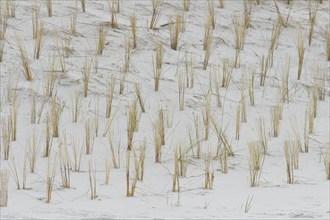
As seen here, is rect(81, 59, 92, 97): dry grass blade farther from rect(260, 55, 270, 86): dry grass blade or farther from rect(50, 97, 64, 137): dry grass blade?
rect(260, 55, 270, 86): dry grass blade

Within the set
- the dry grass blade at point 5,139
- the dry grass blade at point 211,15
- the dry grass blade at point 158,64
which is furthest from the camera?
the dry grass blade at point 211,15

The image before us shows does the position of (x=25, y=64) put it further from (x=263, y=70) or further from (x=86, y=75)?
(x=263, y=70)

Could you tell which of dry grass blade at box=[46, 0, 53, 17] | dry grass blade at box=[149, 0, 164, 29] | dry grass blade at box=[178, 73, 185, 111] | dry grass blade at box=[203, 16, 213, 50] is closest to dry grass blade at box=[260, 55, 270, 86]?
dry grass blade at box=[203, 16, 213, 50]

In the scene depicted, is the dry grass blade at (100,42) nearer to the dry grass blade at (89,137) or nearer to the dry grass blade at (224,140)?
the dry grass blade at (89,137)

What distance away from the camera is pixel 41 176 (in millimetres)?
4516

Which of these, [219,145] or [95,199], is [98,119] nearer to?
[219,145]

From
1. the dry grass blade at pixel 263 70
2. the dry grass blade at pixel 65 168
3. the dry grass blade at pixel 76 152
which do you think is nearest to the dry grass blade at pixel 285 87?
the dry grass blade at pixel 263 70

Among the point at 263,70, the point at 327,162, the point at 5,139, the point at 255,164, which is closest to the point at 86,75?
the point at 5,139

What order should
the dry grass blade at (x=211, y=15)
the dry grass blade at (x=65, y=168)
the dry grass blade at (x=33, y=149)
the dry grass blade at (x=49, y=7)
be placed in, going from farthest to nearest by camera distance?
the dry grass blade at (x=211, y=15) < the dry grass blade at (x=49, y=7) < the dry grass blade at (x=33, y=149) < the dry grass blade at (x=65, y=168)

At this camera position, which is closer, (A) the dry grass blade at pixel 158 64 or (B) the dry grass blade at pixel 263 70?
(A) the dry grass blade at pixel 158 64

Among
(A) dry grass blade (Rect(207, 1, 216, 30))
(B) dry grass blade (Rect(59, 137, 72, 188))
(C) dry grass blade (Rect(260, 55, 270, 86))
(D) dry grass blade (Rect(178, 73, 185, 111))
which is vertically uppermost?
(A) dry grass blade (Rect(207, 1, 216, 30))

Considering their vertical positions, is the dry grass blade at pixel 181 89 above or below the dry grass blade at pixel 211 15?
below

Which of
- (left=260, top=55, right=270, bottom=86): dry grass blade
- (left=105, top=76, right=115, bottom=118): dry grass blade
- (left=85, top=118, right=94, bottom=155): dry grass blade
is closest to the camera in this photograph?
(left=85, top=118, right=94, bottom=155): dry grass blade

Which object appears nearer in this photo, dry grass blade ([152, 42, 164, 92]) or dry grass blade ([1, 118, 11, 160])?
dry grass blade ([1, 118, 11, 160])
